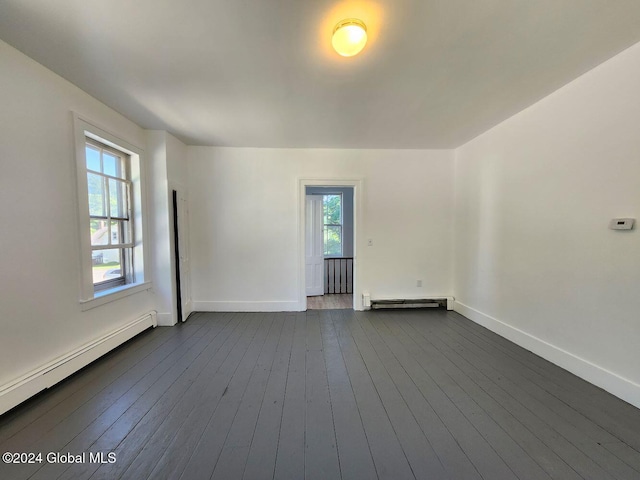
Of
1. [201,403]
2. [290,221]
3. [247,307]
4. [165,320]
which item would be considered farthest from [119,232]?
[201,403]

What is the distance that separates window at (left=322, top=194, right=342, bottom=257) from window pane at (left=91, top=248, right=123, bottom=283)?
12.9 ft

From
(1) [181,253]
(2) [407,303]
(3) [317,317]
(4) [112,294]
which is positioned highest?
(1) [181,253]

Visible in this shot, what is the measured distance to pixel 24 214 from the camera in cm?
185

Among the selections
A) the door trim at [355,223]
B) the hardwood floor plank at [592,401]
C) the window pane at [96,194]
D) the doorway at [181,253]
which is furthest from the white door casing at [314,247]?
the hardwood floor plank at [592,401]

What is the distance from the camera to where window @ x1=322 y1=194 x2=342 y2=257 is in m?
5.95

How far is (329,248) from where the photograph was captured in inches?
235

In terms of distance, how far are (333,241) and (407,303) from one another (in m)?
2.47

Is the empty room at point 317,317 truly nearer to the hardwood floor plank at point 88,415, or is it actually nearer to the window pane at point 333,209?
the hardwood floor plank at point 88,415

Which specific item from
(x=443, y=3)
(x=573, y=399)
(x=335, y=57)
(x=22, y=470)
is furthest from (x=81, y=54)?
(x=573, y=399)

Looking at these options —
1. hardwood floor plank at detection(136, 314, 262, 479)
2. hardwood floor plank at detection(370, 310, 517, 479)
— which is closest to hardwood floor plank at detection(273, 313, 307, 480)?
hardwood floor plank at detection(136, 314, 262, 479)

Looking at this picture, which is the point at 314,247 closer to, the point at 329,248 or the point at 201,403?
the point at 329,248

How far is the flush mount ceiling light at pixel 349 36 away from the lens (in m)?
1.51

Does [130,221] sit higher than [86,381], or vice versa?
[130,221]

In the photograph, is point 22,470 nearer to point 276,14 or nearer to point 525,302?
point 276,14
